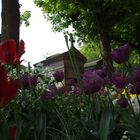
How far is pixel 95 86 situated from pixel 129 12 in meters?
28.5

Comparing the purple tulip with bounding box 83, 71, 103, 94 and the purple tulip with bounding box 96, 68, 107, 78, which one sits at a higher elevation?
the purple tulip with bounding box 96, 68, 107, 78

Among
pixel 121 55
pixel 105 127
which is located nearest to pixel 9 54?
pixel 105 127

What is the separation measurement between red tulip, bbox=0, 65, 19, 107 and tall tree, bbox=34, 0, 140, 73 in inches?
978

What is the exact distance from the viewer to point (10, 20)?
13.9m

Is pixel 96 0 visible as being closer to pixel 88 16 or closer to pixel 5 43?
pixel 88 16

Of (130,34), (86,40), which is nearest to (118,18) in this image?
(86,40)

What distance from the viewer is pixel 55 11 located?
33094mm

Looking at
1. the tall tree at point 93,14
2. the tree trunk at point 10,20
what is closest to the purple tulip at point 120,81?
the tree trunk at point 10,20

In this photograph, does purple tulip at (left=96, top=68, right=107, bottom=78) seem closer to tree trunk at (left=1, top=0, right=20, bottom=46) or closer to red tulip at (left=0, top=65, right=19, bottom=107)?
red tulip at (left=0, top=65, right=19, bottom=107)

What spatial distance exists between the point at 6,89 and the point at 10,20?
12.7 metres

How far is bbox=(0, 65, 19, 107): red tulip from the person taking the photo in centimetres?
139

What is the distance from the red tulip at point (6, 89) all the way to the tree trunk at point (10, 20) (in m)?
12.0

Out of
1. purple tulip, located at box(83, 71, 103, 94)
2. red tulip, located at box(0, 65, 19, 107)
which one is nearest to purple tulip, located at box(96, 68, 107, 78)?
purple tulip, located at box(83, 71, 103, 94)

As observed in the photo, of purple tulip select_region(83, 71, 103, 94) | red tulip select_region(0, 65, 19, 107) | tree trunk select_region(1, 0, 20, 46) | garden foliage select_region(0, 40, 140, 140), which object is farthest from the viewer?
tree trunk select_region(1, 0, 20, 46)
